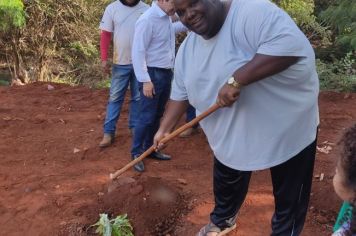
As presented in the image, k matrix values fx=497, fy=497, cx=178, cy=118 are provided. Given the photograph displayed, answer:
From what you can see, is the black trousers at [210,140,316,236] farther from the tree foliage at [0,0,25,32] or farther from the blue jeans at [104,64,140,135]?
the tree foliage at [0,0,25,32]

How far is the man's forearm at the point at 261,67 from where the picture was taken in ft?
7.41

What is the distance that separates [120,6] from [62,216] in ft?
6.71

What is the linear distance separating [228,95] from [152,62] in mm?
1925

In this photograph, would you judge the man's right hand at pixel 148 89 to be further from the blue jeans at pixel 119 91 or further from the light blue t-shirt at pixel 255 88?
the light blue t-shirt at pixel 255 88

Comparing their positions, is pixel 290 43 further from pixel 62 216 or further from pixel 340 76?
pixel 340 76

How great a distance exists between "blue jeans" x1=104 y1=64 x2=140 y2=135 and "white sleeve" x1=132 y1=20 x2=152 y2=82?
0.71m

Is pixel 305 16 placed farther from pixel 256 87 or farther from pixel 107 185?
pixel 256 87

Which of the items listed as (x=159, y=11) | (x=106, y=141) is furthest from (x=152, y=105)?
(x=106, y=141)

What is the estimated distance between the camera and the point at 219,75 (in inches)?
96.5

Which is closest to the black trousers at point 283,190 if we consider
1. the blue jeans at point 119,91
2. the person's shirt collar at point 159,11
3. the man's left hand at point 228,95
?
the man's left hand at point 228,95

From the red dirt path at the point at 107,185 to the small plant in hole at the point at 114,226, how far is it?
12 cm

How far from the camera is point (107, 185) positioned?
414 centimetres

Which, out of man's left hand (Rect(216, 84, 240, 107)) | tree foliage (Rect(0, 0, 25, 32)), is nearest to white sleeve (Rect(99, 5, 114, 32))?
man's left hand (Rect(216, 84, 240, 107))

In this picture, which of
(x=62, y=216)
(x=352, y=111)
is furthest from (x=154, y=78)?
(x=352, y=111)
